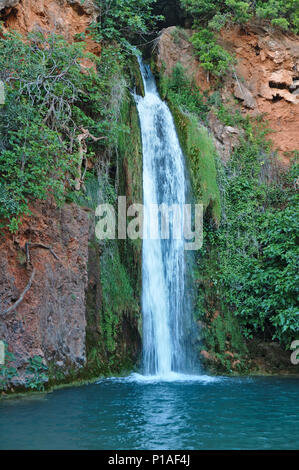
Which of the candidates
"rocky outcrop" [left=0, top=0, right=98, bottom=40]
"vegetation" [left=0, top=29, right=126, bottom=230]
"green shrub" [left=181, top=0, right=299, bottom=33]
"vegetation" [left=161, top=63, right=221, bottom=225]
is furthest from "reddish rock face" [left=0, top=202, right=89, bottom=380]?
"green shrub" [left=181, top=0, right=299, bottom=33]

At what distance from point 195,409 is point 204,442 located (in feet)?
5.90

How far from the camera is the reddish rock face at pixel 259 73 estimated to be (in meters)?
17.6

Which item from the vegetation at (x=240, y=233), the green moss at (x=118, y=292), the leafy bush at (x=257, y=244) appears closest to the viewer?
the green moss at (x=118, y=292)

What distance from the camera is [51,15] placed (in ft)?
40.4

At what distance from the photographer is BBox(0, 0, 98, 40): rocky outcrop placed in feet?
37.0

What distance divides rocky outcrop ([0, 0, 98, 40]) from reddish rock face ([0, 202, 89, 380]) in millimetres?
4788

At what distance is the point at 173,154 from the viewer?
46.3 feet

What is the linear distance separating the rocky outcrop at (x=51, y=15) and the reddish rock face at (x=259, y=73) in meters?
4.68

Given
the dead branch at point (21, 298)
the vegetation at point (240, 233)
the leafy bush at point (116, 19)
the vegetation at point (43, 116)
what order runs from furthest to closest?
the leafy bush at point (116, 19) → the vegetation at point (240, 233) → the vegetation at point (43, 116) → the dead branch at point (21, 298)

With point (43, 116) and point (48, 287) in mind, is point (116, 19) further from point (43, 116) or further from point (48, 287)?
point (48, 287)

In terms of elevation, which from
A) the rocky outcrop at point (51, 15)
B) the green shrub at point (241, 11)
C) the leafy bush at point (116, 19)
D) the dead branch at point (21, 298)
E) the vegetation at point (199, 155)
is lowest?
the dead branch at point (21, 298)

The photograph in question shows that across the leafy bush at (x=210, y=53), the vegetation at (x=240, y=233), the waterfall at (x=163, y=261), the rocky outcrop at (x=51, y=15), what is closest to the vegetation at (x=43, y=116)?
the rocky outcrop at (x=51, y=15)

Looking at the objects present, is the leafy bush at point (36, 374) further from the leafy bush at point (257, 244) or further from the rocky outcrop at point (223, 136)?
the rocky outcrop at point (223, 136)
